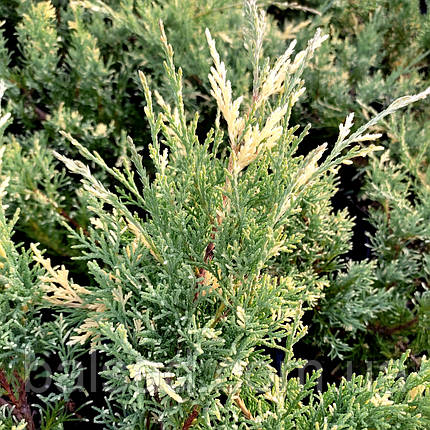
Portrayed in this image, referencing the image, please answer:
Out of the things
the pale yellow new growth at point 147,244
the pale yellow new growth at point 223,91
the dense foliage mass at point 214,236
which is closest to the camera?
the pale yellow new growth at point 223,91

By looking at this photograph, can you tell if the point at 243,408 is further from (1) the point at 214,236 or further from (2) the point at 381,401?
(1) the point at 214,236

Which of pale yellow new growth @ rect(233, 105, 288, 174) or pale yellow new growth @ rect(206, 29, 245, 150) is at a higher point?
pale yellow new growth @ rect(206, 29, 245, 150)

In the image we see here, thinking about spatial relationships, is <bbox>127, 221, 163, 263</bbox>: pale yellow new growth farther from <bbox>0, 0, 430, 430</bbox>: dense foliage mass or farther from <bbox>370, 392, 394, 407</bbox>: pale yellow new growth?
<bbox>370, 392, 394, 407</bbox>: pale yellow new growth

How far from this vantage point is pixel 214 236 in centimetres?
152

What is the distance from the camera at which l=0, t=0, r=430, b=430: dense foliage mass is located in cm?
135

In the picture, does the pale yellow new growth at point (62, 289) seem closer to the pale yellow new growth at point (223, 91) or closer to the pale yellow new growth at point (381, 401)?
the pale yellow new growth at point (223, 91)

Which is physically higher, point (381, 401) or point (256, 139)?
point (256, 139)

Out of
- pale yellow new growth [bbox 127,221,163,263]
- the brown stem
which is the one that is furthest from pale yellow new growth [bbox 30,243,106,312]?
the brown stem

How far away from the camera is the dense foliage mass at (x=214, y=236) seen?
1.35m

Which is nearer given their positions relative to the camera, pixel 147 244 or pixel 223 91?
pixel 223 91

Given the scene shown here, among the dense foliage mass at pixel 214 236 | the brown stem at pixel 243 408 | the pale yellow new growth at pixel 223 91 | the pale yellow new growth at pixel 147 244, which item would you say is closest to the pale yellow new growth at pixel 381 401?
the dense foliage mass at pixel 214 236

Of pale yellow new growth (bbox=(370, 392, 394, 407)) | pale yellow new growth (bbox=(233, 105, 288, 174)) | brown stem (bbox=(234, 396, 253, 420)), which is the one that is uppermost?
pale yellow new growth (bbox=(233, 105, 288, 174))

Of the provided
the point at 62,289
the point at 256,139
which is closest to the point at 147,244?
the point at 62,289

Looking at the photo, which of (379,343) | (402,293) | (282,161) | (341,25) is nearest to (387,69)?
(341,25)
